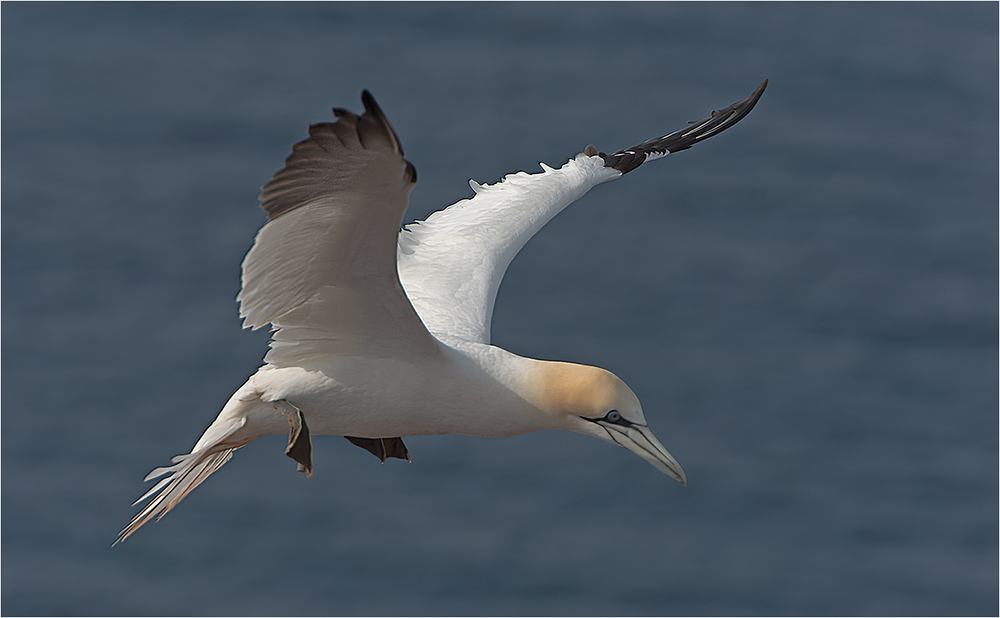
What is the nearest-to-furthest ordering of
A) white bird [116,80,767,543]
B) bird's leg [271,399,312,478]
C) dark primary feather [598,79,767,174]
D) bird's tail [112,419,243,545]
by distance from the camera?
white bird [116,80,767,543], bird's leg [271,399,312,478], bird's tail [112,419,243,545], dark primary feather [598,79,767,174]

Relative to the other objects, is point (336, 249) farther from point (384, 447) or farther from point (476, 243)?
point (476, 243)

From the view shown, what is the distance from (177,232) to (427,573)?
6307mm

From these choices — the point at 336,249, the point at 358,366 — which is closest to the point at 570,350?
the point at 358,366

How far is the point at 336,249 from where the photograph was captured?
758 cm

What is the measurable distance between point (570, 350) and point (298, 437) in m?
13.0

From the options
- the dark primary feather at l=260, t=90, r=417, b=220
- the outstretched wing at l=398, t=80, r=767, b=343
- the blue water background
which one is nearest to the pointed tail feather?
the outstretched wing at l=398, t=80, r=767, b=343

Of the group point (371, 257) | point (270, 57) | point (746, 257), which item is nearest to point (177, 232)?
point (270, 57)

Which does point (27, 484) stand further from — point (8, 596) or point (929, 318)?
point (929, 318)

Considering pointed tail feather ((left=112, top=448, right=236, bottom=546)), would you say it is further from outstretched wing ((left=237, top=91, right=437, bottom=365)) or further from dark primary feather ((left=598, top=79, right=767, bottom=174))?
dark primary feather ((left=598, top=79, right=767, bottom=174))

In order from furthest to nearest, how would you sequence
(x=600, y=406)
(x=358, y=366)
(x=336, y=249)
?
(x=358, y=366) < (x=600, y=406) < (x=336, y=249)

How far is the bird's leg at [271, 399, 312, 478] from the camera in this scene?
312 inches

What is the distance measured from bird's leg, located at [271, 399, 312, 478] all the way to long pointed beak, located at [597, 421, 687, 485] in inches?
60.4

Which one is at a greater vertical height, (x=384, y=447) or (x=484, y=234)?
(x=484, y=234)

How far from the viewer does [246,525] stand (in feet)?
69.6
